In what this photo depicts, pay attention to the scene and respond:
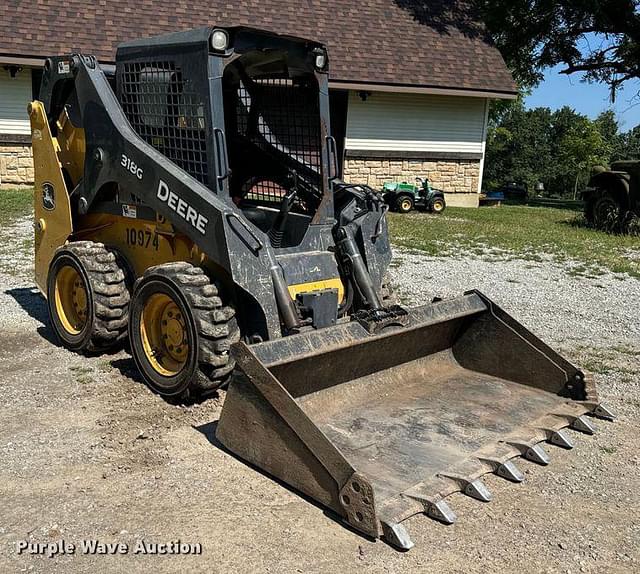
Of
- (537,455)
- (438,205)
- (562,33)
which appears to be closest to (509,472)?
(537,455)

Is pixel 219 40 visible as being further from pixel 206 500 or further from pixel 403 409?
pixel 206 500

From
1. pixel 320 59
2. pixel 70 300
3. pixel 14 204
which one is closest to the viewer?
pixel 320 59

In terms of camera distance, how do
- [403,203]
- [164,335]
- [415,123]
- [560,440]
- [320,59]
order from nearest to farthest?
1. [560,440]
2. [164,335]
3. [320,59]
4. [403,203]
5. [415,123]

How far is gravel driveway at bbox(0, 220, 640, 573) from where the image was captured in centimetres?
314

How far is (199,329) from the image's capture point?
4398 mm

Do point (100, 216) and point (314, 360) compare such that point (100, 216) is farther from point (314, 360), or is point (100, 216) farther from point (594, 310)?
point (594, 310)

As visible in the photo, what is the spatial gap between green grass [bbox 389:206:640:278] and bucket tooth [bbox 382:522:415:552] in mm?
7265

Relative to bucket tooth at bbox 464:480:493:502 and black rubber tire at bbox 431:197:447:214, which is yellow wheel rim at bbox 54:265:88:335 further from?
black rubber tire at bbox 431:197:447:214

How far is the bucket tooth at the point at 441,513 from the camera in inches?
133

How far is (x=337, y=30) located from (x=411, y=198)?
15.4ft

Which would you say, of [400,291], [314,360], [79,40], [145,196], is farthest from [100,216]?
[79,40]

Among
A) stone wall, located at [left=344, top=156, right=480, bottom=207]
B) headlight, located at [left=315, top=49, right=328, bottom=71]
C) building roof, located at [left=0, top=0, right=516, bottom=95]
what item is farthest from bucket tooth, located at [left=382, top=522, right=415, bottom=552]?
stone wall, located at [left=344, top=156, right=480, bottom=207]

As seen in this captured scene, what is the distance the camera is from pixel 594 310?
7.84m

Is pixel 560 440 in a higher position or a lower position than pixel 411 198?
lower
